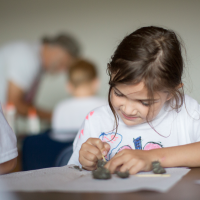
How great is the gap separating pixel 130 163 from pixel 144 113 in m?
0.25

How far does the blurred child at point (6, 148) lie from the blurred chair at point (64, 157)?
1.51ft

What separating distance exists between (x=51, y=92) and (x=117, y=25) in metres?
1.32

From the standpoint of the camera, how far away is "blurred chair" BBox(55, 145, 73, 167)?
127 centimetres

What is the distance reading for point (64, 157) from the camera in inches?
51.3

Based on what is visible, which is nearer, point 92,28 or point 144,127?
point 144,127

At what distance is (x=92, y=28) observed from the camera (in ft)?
13.1

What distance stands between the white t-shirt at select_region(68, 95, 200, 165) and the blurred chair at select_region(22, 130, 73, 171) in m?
0.37

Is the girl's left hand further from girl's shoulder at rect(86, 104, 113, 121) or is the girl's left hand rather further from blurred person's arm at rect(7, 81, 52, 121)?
blurred person's arm at rect(7, 81, 52, 121)

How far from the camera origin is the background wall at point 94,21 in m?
3.72

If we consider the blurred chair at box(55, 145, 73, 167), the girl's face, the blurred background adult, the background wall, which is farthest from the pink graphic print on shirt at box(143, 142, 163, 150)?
the background wall

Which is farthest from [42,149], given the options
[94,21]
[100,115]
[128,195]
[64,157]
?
[94,21]

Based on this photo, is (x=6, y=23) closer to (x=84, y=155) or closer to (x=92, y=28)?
(x=92, y=28)

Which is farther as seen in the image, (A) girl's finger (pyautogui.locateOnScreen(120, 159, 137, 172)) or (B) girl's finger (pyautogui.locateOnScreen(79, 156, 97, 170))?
(B) girl's finger (pyautogui.locateOnScreen(79, 156, 97, 170))

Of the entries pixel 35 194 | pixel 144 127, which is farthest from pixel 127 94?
pixel 35 194
